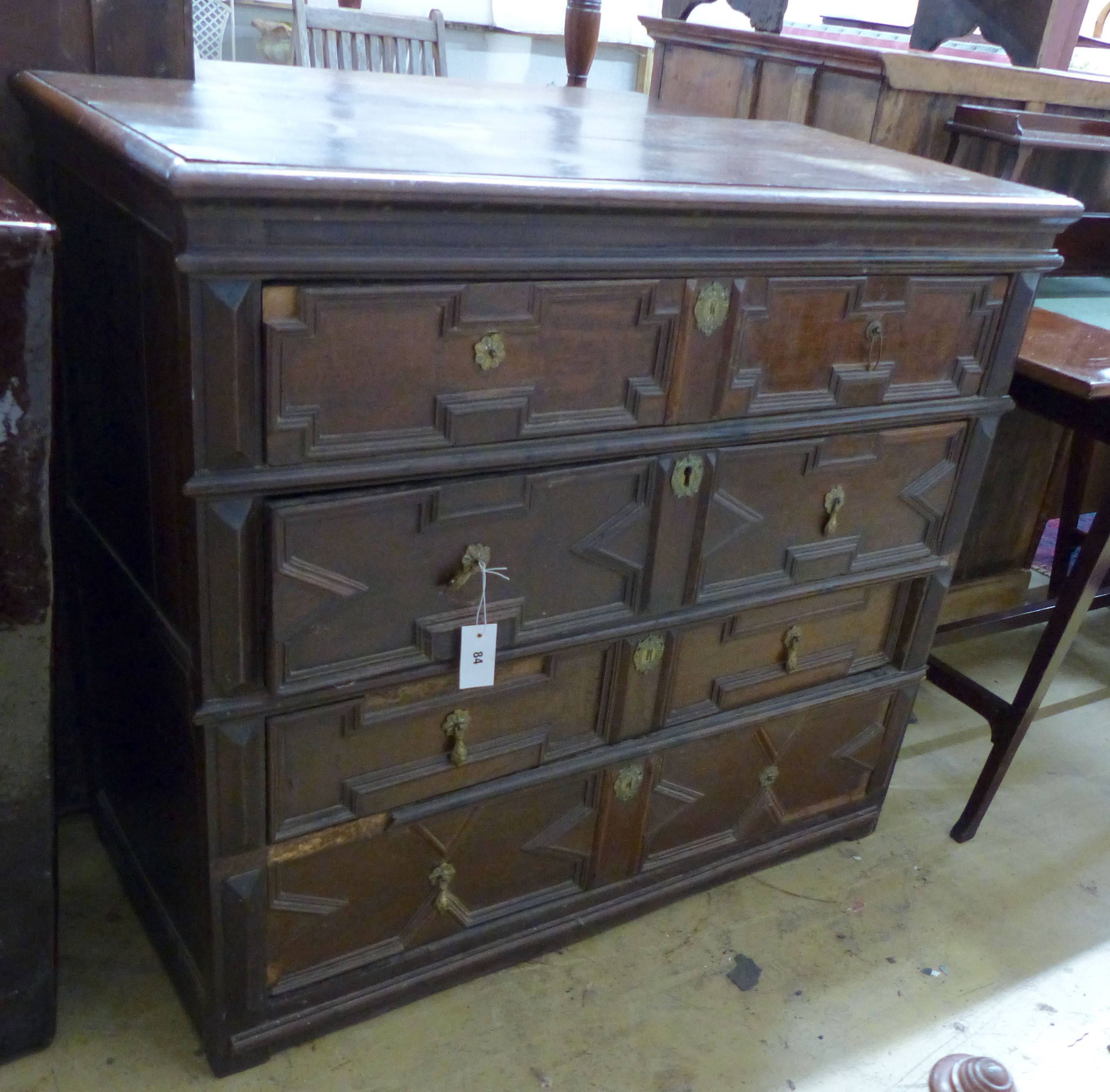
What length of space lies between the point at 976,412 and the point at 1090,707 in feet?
3.75

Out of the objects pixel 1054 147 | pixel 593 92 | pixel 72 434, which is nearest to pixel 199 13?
pixel 593 92

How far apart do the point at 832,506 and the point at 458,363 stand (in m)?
0.62

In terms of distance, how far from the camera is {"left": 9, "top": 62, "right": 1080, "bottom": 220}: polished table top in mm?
941

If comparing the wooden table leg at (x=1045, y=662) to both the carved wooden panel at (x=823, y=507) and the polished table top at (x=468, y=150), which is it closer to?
the carved wooden panel at (x=823, y=507)

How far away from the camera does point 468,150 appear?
3.72 feet

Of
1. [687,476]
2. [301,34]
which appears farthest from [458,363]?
[301,34]

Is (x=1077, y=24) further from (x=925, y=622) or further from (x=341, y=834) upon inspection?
(x=341, y=834)

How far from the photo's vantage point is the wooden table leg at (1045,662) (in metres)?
1.74

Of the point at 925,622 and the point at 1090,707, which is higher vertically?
the point at 925,622

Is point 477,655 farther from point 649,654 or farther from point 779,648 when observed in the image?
point 779,648

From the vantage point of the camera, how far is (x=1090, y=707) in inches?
91.5

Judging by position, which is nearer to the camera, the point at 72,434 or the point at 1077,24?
the point at 72,434

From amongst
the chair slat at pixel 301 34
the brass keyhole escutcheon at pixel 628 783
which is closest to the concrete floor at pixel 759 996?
the brass keyhole escutcheon at pixel 628 783

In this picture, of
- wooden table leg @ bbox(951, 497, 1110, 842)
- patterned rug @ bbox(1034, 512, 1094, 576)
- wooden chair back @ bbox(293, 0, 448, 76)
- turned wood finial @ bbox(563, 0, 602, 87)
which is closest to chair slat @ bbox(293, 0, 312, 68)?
wooden chair back @ bbox(293, 0, 448, 76)
